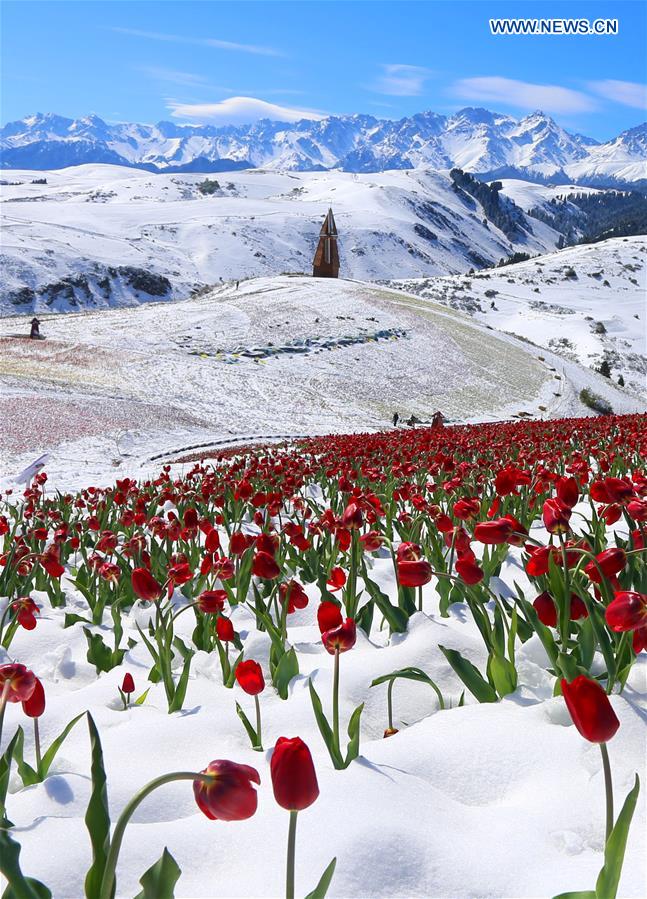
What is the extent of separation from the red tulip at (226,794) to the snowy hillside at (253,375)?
17.0 metres

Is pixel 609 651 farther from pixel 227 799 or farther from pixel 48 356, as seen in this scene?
pixel 48 356

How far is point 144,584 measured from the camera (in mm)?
3346

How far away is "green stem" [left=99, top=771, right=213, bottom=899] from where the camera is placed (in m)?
1.24

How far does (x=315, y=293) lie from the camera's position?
5372 centimetres

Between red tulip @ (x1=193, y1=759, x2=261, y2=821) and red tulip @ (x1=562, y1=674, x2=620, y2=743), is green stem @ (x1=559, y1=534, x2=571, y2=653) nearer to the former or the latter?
red tulip @ (x1=562, y1=674, x2=620, y2=743)

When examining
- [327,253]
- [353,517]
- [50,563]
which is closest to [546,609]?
[353,517]

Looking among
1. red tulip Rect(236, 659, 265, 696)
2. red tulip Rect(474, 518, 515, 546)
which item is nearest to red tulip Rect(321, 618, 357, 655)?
red tulip Rect(236, 659, 265, 696)

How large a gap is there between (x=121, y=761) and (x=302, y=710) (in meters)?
0.79

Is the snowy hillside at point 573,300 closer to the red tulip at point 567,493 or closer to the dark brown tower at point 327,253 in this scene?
the dark brown tower at point 327,253

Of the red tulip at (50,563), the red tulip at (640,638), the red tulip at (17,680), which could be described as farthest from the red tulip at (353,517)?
the red tulip at (50,563)

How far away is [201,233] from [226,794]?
122 meters

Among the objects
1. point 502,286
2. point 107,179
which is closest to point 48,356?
point 502,286

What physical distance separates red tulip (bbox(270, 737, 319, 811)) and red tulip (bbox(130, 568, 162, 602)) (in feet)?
6.77

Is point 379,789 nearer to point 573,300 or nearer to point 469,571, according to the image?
point 469,571
